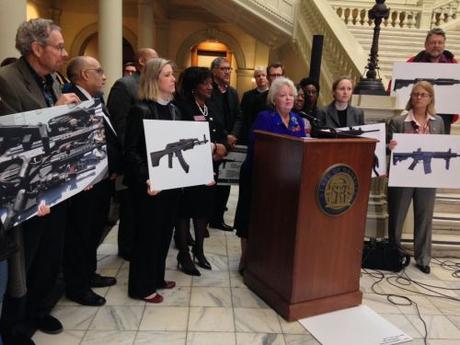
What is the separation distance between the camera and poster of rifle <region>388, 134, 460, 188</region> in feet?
10.8

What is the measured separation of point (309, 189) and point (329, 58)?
5.01 metres

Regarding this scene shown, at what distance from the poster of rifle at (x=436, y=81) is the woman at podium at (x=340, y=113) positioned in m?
0.60

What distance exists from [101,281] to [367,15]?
28.6 ft

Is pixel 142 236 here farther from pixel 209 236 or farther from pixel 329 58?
pixel 329 58

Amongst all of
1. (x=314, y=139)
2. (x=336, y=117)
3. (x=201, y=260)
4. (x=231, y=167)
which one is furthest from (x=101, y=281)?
(x=336, y=117)

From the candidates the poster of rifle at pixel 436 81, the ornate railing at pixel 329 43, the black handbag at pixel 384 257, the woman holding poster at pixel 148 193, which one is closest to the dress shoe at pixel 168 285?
the woman holding poster at pixel 148 193

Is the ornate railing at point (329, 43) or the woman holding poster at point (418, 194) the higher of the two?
the ornate railing at point (329, 43)

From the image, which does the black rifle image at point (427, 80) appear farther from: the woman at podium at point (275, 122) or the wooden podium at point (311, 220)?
the wooden podium at point (311, 220)

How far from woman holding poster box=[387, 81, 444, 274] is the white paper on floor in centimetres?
110

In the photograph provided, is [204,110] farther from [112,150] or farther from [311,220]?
[311,220]

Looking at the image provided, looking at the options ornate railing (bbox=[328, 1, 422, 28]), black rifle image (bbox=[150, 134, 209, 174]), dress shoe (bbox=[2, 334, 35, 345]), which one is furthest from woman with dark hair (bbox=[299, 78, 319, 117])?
ornate railing (bbox=[328, 1, 422, 28])

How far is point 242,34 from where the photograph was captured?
40.3 feet

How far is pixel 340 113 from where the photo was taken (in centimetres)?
339

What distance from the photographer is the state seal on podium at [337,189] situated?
2.46 meters
